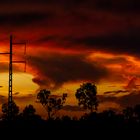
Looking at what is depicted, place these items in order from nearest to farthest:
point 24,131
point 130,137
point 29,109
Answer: point 130,137
point 24,131
point 29,109

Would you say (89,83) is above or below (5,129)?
above

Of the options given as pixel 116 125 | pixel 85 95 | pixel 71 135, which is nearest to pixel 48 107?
pixel 85 95

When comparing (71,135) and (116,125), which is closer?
(71,135)

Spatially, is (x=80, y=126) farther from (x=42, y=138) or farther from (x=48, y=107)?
(x=48, y=107)

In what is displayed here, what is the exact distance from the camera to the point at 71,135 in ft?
236

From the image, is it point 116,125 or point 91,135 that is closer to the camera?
point 91,135

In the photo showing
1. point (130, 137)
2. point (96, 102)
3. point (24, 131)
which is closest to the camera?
point (130, 137)

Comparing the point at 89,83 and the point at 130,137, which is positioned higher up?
the point at 89,83

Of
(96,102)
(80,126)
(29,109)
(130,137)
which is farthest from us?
(29,109)

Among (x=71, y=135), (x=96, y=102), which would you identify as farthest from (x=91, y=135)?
(x=96, y=102)

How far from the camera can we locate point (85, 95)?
158 metres

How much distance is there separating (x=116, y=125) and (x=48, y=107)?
8293 centimetres

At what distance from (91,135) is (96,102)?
85.2 m

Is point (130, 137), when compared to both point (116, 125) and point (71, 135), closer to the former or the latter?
point (71, 135)
